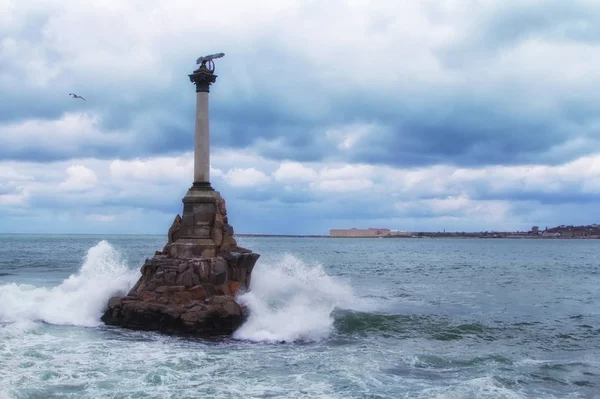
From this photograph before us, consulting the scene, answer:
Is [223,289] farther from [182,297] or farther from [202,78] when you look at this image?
[202,78]

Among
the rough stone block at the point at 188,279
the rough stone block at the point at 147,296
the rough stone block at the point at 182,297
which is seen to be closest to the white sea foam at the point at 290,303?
the rough stone block at the point at 188,279

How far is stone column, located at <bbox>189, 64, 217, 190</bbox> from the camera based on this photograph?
19.9m

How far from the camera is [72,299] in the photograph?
1912 centimetres

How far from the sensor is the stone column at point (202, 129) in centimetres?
1994

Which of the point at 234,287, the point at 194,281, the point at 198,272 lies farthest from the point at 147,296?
the point at 234,287

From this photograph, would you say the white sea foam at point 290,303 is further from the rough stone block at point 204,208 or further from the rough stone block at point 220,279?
the rough stone block at point 204,208

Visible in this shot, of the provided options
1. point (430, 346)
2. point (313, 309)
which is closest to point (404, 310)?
point (313, 309)

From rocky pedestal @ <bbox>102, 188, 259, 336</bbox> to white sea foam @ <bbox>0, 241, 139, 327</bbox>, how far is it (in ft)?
3.05

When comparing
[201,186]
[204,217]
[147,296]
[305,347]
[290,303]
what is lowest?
[305,347]

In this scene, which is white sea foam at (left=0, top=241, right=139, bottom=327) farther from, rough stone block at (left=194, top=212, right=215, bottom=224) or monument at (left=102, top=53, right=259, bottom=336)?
rough stone block at (left=194, top=212, right=215, bottom=224)

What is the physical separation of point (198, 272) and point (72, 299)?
14.8 feet

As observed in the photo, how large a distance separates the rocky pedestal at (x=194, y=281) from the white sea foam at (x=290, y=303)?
670 mm

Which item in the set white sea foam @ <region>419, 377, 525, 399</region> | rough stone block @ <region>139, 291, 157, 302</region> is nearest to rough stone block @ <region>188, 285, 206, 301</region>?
rough stone block @ <region>139, 291, 157, 302</region>

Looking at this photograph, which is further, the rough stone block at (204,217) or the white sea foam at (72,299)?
the rough stone block at (204,217)
